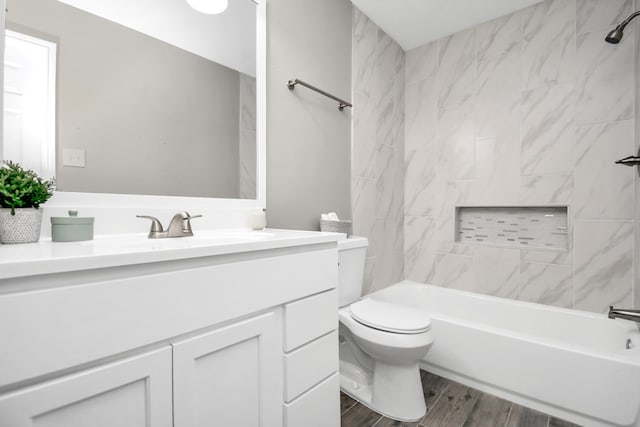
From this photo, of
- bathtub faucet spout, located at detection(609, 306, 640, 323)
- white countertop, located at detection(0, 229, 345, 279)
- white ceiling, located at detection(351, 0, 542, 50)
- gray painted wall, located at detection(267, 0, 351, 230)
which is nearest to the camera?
white countertop, located at detection(0, 229, 345, 279)

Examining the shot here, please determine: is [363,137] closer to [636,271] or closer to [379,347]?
A: [379,347]

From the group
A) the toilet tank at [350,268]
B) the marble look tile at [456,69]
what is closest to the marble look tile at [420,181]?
the marble look tile at [456,69]

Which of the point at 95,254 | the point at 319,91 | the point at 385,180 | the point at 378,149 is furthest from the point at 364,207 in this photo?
the point at 95,254

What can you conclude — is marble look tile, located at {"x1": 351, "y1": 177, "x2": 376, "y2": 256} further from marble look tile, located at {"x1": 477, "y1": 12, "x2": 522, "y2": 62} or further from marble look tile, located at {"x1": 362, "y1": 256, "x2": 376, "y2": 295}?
marble look tile, located at {"x1": 477, "y1": 12, "x2": 522, "y2": 62}

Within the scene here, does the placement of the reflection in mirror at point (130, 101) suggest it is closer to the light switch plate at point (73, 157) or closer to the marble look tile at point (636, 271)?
the light switch plate at point (73, 157)

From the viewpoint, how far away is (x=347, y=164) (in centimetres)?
204

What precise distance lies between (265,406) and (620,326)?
6.48ft

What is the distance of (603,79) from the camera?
5.92ft

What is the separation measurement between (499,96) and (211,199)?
2.13 m

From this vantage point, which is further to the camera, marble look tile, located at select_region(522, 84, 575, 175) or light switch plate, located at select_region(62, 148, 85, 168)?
marble look tile, located at select_region(522, 84, 575, 175)

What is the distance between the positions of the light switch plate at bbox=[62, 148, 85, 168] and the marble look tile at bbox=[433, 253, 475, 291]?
2.33 meters

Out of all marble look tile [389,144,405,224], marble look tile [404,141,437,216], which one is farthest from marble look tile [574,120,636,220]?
marble look tile [389,144,405,224]

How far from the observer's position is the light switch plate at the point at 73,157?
962 mm

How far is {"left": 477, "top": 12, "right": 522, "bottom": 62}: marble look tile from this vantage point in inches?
82.4
